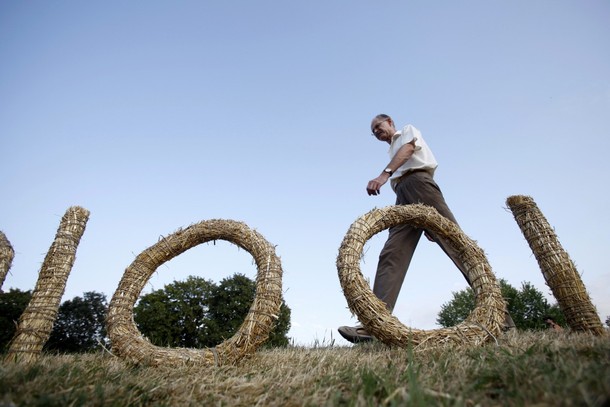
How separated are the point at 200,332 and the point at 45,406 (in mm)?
14636

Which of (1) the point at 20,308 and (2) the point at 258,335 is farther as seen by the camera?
(1) the point at 20,308

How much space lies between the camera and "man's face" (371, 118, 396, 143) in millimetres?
6129

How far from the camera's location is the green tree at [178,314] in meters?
14.4

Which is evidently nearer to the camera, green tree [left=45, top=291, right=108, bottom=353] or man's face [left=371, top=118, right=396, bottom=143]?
man's face [left=371, top=118, right=396, bottom=143]

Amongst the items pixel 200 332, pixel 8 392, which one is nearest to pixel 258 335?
pixel 8 392

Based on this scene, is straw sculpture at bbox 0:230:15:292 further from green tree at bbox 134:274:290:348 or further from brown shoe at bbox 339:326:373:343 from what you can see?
green tree at bbox 134:274:290:348

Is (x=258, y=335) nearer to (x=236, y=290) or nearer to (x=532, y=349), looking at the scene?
(x=532, y=349)

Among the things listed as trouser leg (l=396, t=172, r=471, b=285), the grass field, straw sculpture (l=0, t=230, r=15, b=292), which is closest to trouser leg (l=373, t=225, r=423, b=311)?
trouser leg (l=396, t=172, r=471, b=285)

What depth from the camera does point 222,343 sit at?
3.49 m

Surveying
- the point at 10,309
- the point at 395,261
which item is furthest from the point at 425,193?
the point at 10,309

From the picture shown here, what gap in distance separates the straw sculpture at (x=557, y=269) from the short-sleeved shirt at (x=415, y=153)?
1327 millimetres

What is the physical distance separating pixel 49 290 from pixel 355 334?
374cm

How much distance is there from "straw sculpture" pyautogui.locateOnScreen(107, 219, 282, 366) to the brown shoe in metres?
1.53

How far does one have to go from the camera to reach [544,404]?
3.98ft
